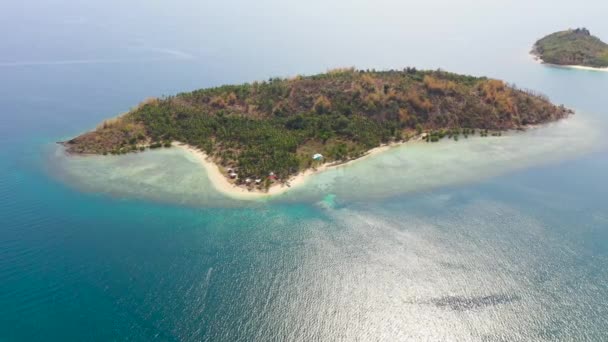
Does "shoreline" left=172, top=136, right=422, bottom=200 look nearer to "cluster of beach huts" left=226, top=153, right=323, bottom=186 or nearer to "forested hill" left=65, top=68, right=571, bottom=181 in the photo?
"cluster of beach huts" left=226, top=153, right=323, bottom=186

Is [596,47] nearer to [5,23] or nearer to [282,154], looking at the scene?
[282,154]

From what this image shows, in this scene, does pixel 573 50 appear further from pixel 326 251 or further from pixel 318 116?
pixel 326 251

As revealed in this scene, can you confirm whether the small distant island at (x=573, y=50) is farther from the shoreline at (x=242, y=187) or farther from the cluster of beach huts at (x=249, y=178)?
the cluster of beach huts at (x=249, y=178)

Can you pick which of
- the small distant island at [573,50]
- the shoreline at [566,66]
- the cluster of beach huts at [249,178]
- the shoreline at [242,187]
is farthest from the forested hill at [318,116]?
the small distant island at [573,50]

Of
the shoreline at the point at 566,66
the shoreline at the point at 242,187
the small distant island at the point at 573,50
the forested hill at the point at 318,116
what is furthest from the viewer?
the small distant island at the point at 573,50

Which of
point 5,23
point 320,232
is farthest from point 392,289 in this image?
point 5,23

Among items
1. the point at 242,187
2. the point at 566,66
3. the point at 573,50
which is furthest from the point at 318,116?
the point at 573,50
